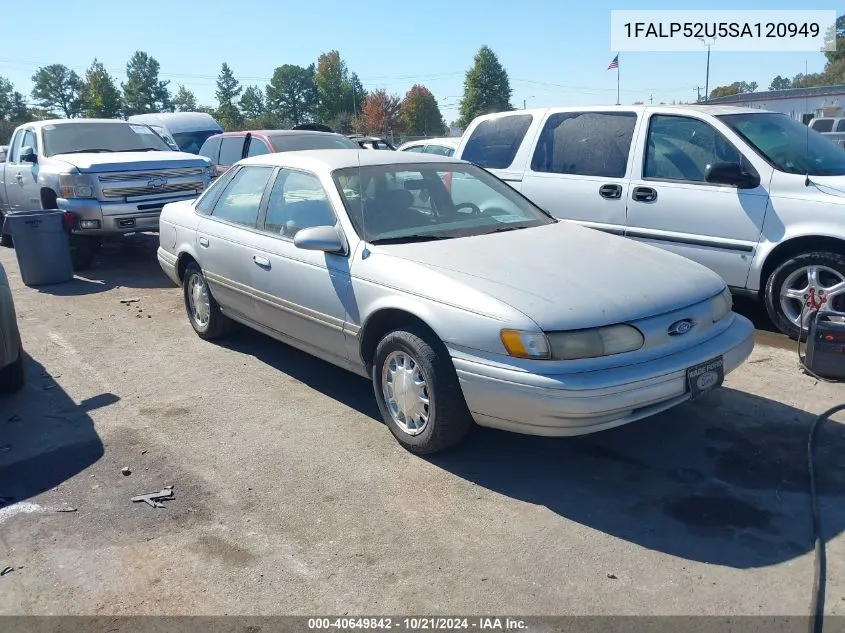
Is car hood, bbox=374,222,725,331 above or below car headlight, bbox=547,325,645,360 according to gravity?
above

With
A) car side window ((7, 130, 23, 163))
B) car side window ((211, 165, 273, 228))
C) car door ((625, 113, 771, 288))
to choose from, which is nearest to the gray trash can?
car side window ((7, 130, 23, 163))

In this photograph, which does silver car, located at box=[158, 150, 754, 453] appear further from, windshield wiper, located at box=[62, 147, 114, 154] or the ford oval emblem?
windshield wiper, located at box=[62, 147, 114, 154]

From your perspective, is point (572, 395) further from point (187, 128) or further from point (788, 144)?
point (187, 128)

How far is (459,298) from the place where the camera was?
3.75 metres

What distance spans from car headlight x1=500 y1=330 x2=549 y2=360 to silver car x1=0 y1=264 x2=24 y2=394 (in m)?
3.41

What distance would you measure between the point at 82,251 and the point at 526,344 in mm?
8108

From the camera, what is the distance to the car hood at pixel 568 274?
3.61 meters

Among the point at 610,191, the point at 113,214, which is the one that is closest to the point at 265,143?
the point at 113,214

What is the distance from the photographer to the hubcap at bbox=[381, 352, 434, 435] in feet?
13.1

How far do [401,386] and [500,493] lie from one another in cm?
79

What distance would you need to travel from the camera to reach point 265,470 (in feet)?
13.4

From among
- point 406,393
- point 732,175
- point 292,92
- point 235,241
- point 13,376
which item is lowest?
point 13,376

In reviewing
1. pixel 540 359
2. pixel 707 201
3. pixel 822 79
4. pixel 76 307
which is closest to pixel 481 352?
pixel 540 359

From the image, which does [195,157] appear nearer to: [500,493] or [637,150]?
[637,150]
